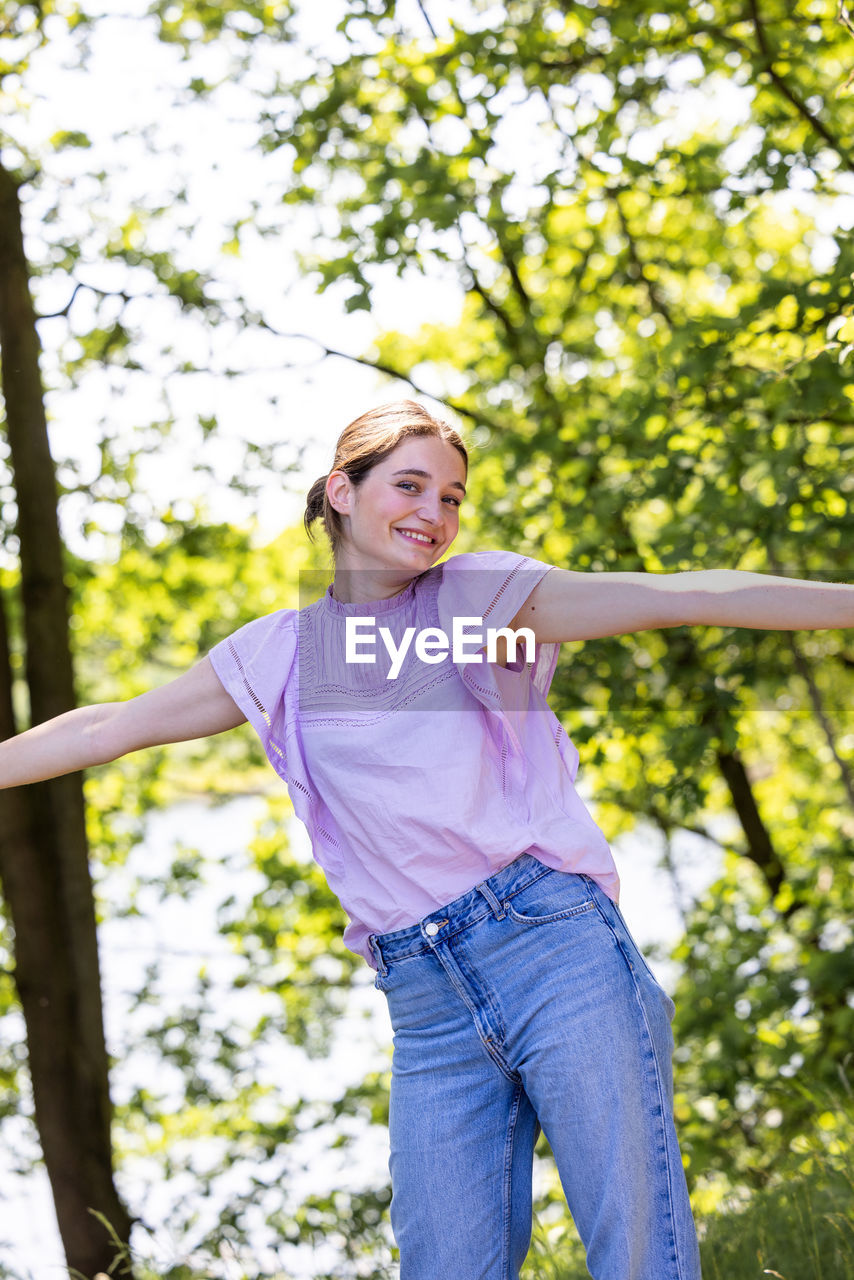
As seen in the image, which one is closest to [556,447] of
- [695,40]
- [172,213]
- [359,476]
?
[695,40]

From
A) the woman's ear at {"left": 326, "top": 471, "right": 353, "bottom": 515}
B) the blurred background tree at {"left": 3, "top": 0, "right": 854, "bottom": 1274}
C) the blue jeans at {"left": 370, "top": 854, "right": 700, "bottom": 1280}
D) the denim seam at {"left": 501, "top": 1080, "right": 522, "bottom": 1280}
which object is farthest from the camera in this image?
the blurred background tree at {"left": 3, "top": 0, "right": 854, "bottom": 1274}

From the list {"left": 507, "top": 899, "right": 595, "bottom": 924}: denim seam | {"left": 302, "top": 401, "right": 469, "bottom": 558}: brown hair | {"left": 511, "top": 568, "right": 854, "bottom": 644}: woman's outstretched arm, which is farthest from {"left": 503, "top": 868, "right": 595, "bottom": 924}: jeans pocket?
{"left": 302, "top": 401, "right": 469, "bottom": 558}: brown hair

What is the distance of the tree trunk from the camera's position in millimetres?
3973

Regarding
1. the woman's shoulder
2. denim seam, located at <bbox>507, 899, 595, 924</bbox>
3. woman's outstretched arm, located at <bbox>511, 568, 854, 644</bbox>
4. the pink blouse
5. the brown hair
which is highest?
the brown hair

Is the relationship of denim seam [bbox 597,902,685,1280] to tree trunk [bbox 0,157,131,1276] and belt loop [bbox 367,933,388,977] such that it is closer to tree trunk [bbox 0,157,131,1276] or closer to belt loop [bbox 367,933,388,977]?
belt loop [bbox 367,933,388,977]

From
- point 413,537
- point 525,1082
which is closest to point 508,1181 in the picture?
point 525,1082

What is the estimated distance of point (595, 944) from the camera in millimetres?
1505

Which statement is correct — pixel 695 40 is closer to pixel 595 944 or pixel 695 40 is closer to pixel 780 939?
pixel 780 939

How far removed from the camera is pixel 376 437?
1767 mm

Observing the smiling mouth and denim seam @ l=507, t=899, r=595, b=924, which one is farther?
the smiling mouth

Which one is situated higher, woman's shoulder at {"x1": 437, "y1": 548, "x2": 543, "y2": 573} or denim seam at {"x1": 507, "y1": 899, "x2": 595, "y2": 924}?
woman's shoulder at {"x1": 437, "y1": 548, "x2": 543, "y2": 573}

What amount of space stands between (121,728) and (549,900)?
26.7 inches

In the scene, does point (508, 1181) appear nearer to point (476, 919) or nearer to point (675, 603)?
point (476, 919)

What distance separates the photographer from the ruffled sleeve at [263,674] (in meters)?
1.69
